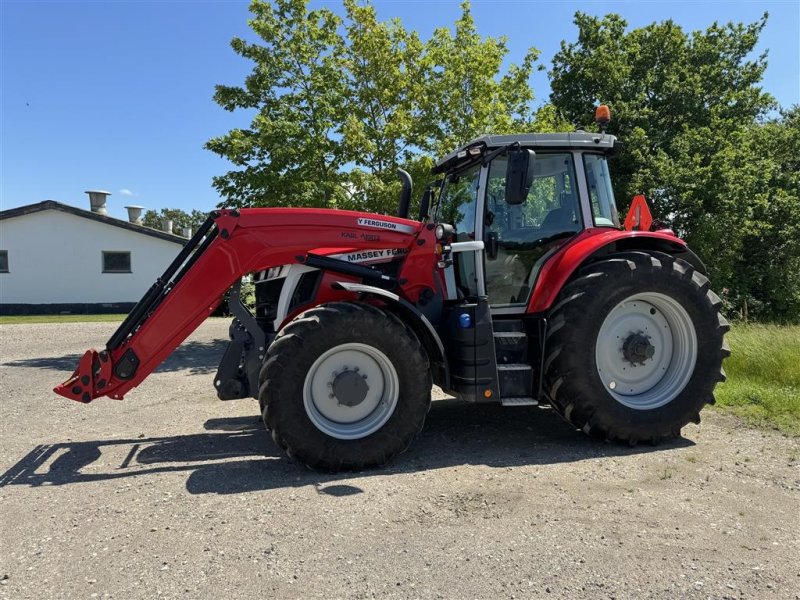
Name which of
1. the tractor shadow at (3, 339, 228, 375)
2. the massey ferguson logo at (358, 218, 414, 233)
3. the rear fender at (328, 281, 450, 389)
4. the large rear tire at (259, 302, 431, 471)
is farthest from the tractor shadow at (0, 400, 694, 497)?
the tractor shadow at (3, 339, 228, 375)

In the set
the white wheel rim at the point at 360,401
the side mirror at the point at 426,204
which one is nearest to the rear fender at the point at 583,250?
the white wheel rim at the point at 360,401

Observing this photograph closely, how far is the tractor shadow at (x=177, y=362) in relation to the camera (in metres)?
9.40

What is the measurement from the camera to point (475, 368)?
4578 mm

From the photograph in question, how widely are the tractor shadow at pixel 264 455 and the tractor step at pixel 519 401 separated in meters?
0.41

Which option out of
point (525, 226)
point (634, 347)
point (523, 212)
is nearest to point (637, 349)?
point (634, 347)

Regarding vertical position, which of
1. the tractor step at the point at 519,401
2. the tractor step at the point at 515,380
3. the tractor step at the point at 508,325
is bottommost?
the tractor step at the point at 519,401

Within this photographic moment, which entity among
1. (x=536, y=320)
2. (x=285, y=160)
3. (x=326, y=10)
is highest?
(x=326, y=10)

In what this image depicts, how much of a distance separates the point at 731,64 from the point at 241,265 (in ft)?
71.5

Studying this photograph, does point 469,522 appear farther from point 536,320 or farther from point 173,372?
point 173,372

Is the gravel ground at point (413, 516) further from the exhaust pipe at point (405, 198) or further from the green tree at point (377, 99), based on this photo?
the green tree at point (377, 99)

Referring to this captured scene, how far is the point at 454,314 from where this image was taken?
4754 mm

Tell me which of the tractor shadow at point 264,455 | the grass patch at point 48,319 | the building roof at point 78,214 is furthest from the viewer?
the building roof at point 78,214

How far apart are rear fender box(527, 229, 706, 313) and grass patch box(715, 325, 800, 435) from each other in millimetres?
1859

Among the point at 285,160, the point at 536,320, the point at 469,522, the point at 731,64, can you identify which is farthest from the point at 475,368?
the point at 731,64
